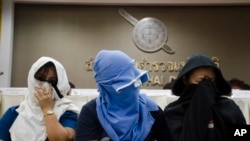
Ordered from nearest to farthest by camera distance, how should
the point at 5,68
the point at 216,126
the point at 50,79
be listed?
the point at 216,126, the point at 50,79, the point at 5,68

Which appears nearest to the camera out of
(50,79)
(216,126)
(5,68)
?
(216,126)

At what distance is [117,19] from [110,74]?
15.0 ft

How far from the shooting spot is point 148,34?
18.7ft

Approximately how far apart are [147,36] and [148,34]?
4 cm

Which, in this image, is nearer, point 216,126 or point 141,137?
point 141,137

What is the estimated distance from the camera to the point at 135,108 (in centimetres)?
137

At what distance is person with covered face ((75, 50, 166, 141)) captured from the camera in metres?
1.33

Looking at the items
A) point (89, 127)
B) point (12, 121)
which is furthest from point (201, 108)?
point (12, 121)

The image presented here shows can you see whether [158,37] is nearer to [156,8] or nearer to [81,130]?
[156,8]

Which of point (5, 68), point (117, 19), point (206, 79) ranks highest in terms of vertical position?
point (117, 19)

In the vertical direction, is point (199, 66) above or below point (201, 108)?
above

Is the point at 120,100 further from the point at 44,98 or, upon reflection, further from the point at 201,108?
the point at 44,98

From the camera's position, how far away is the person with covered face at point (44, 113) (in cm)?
168

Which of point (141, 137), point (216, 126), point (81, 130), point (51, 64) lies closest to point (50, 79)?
point (51, 64)
